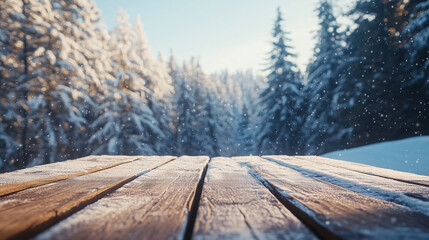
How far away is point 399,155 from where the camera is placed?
18.2 feet

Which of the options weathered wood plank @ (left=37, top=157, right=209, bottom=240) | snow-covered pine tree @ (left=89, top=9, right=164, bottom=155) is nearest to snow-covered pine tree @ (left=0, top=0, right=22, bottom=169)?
snow-covered pine tree @ (left=89, top=9, right=164, bottom=155)

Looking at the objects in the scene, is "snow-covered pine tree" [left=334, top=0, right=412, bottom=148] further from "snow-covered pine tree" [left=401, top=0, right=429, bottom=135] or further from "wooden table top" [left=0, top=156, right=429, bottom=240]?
"wooden table top" [left=0, top=156, right=429, bottom=240]

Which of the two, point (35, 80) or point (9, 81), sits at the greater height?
point (35, 80)

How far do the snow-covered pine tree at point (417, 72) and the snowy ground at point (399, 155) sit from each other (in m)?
2.61

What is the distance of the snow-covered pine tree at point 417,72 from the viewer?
6.99 m

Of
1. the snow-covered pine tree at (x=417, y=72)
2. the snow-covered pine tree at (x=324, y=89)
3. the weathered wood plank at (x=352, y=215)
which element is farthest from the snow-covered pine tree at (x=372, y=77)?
the weathered wood plank at (x=352, y=215)

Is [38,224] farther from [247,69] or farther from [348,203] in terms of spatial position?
[247,69]

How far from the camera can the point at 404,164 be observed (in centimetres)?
523

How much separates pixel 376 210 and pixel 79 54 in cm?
1070

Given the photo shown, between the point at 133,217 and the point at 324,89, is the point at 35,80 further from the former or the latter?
the point at 324,89

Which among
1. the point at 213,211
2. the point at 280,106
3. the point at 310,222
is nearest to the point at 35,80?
the point at 213,211

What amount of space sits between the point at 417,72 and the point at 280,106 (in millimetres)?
7974

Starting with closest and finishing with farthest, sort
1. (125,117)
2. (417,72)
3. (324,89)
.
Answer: (417,72)
(125,117)
(324,89)

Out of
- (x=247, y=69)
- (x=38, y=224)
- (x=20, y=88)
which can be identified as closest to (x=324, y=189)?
(x=38, y=224)
